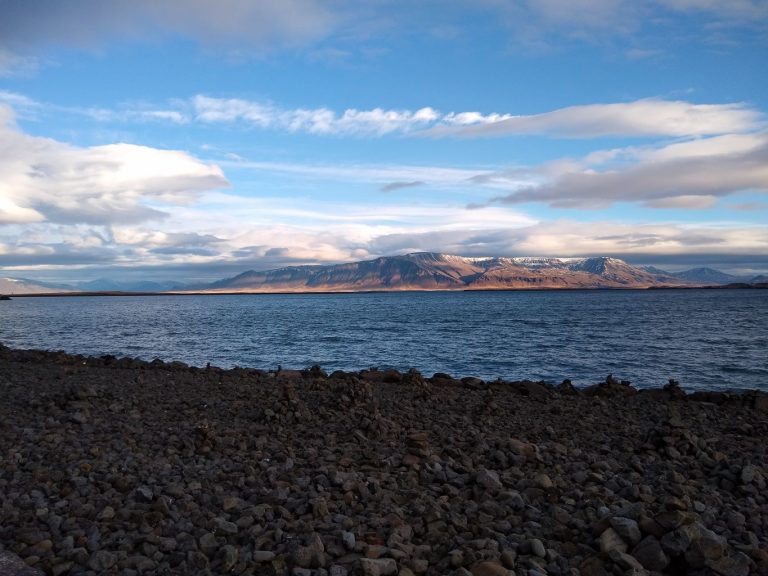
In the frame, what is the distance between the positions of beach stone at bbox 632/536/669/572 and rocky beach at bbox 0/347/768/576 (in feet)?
0.06

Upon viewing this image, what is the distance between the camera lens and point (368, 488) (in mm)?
8523

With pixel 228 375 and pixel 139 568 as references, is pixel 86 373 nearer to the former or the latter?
pixel 228 375

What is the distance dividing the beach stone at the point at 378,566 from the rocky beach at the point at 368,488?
0.02 metres

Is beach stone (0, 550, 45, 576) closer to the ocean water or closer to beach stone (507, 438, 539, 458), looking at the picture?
beach stone (507, 438, 539, 458)

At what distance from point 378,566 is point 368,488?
2.65 meters

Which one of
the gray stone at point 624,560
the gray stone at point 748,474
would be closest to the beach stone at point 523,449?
the gray stone at point 748,474

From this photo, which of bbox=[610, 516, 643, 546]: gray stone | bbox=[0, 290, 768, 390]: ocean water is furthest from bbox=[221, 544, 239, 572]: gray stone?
bbox=[0, 290, 768, 390]: ocean water

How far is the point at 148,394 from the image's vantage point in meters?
17.6

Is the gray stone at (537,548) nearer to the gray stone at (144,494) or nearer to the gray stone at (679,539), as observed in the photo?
the gray stone at (679,539)

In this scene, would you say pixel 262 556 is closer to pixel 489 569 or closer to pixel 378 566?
pixel 378 566

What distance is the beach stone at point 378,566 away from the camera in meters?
5.80

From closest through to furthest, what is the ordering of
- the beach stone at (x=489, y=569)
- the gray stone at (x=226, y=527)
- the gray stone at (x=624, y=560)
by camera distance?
the beach stone at (x=489, y=569) < the gray stone at (x=624, y=560) < the gray stone at (x=226, y=527)

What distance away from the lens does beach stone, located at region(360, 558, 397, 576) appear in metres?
5.80

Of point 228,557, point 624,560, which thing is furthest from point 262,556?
point 624,560
